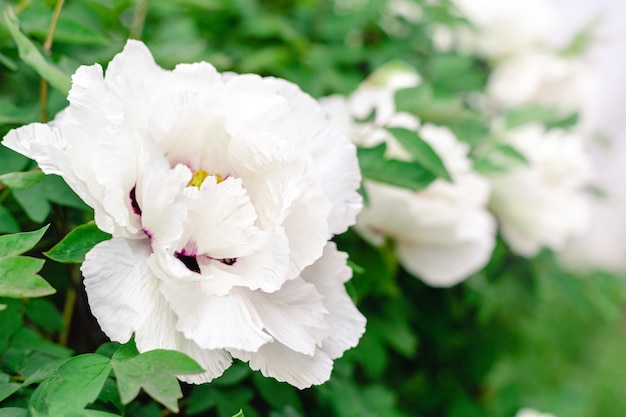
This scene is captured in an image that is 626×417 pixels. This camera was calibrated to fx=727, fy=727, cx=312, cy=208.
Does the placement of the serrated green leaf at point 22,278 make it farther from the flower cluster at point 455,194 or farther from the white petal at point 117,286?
the flower cluster at point 455,194

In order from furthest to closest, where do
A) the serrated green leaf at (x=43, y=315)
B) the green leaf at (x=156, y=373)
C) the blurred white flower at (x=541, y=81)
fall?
1. the blurred white flower at (x=541, y=81)
2. the serrated green leaf at (x=43, y=315)
3. the green leaf at (x=156, y=373)

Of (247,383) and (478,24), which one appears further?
(478,24)

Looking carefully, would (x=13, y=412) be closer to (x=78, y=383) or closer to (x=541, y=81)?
(x=78, y=383)

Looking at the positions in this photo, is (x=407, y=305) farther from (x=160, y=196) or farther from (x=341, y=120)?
(x=160, y=196)

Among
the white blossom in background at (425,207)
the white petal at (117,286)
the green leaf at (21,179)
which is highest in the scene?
the green leaf at (21,179)

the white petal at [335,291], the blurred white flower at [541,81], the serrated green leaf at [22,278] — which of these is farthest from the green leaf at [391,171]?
the blurred white flower at [541,81]

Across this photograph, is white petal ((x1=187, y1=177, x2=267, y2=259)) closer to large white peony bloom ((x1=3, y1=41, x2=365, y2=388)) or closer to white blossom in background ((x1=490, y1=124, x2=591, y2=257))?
large white peony bloom ((x1=3, y1=41, x2=365, y2=388))

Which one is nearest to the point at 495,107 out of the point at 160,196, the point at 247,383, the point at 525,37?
the point at 525,37
